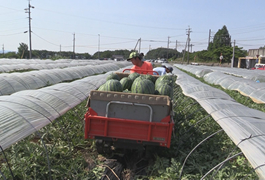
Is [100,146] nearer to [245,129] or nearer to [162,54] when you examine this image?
[245,129]

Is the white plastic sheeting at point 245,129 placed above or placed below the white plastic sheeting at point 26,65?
below

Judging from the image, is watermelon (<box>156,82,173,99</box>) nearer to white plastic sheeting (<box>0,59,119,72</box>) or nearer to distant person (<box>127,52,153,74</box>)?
distant person (<box>127,52,153,74</box>)

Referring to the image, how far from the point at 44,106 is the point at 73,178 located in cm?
198

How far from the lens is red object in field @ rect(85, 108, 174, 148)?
4387 millimetres

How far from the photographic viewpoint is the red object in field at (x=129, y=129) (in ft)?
14.4

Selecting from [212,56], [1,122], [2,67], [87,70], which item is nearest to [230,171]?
[1,122]

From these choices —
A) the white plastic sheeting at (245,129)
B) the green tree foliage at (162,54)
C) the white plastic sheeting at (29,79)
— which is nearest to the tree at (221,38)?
the green tree foliage at (162,54)

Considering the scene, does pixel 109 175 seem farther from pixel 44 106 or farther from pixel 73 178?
pixel 44 106

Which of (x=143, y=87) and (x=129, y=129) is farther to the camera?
(x=143, y=87)

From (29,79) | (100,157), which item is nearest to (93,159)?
(100,157)

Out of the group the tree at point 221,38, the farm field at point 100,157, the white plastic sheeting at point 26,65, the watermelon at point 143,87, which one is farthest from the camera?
the tree at point 221,38

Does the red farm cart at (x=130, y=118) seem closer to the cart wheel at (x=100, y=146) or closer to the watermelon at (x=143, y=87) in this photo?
the cart wheel at (x=100, y=146)

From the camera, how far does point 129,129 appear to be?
14.7 ft

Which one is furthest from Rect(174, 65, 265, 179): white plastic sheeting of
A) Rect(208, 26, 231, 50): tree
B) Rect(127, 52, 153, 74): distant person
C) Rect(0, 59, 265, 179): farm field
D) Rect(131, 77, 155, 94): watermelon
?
Rect(208, 26, 231, 50): tree
